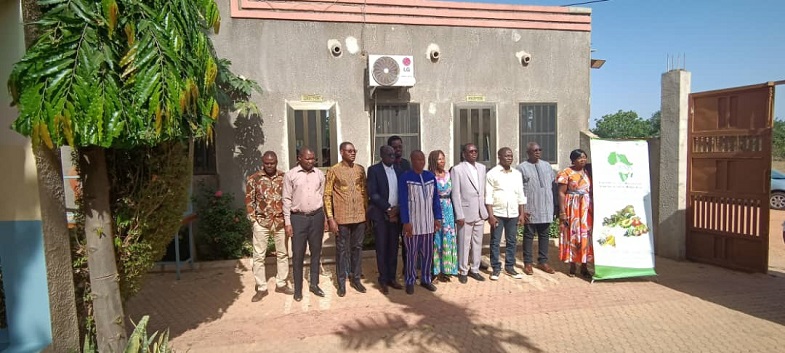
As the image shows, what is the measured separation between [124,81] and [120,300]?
1.65 metres

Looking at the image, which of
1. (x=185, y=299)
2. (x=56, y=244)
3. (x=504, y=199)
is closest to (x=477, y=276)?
(x=504, y=199)

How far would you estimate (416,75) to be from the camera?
7590 millimetres

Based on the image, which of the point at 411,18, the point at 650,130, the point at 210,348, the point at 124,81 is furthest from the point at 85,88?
the point at 650,130

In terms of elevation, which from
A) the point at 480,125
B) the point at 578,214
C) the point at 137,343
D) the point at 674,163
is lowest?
the point at 137,343

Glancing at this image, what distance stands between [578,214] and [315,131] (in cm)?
437

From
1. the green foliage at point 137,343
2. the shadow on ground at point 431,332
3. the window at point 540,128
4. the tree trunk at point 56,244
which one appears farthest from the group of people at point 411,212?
the window at point 540,128

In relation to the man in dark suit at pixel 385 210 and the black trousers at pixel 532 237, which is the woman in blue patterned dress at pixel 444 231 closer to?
the man in dark suit at pixel 385 210

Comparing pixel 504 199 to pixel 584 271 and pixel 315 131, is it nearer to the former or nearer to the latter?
pixel 584 271

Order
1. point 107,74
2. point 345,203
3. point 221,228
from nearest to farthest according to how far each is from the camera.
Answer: point 107,74 < point 345,203 < point 221,228

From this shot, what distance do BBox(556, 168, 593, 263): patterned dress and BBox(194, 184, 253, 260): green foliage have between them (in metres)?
4.61

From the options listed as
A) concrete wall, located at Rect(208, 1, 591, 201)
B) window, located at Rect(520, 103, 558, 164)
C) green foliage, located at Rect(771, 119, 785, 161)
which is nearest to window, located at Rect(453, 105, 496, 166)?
concrete wall, located at Rect(208, 1, 591, 201)

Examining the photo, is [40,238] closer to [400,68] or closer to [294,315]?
[294,315]

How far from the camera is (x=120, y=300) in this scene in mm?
3086

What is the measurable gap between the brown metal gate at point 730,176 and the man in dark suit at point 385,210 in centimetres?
442
